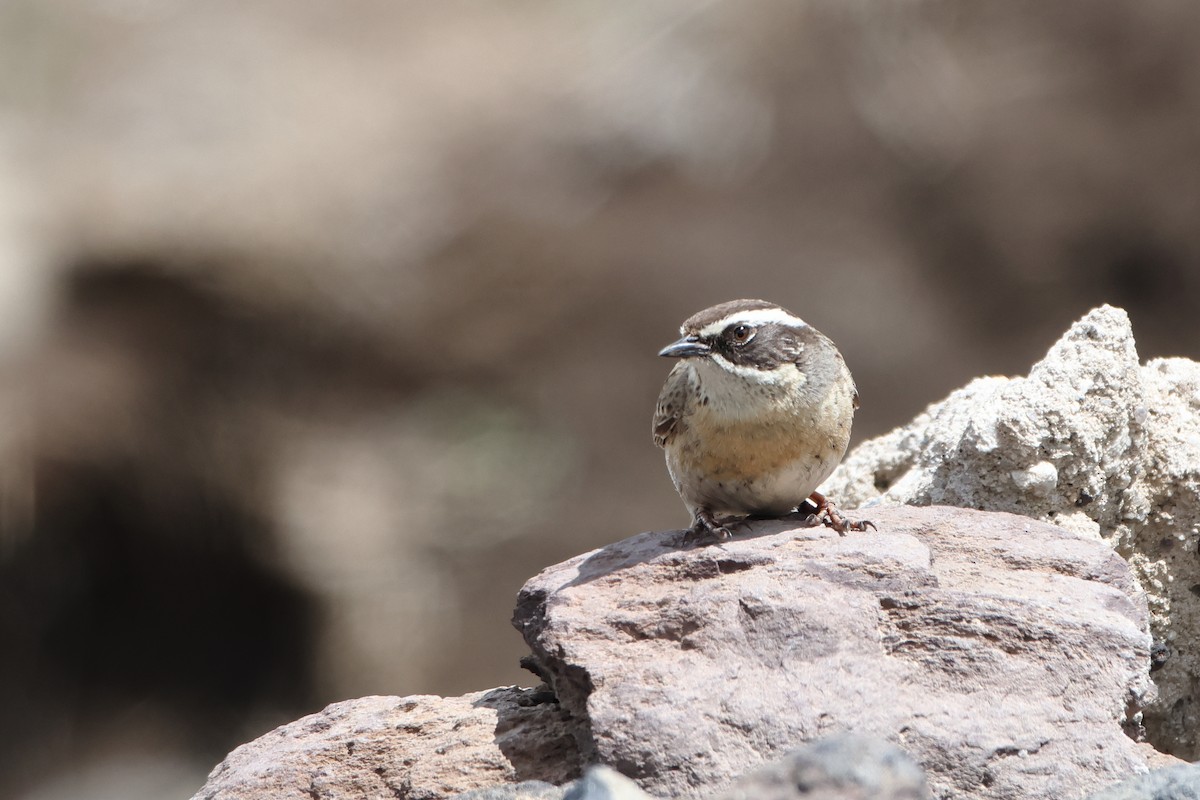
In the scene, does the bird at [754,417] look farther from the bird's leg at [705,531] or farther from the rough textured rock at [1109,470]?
the rough textured rock at [1109,470]

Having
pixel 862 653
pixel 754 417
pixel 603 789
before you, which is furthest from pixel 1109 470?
pixel 603 789

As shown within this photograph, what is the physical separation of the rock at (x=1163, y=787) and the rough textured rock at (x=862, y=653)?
12.3 inches

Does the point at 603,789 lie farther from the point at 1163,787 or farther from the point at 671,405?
the point at 671,405

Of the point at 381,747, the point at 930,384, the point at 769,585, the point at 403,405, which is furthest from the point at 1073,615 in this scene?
the point at 403,405

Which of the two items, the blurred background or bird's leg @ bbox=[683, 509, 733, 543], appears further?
the blurred background

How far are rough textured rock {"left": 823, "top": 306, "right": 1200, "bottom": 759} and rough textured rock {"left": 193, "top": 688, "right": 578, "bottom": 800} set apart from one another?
7.46 ft

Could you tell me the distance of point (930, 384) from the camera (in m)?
13.4

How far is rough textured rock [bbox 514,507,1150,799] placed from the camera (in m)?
4.25

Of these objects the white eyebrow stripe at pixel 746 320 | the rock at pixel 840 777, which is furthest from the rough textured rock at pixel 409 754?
the white eyebrow stripe at pixel 746 320

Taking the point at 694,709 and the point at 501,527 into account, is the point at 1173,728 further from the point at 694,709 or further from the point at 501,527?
the point at 501,527

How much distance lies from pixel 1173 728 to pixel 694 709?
2.67m

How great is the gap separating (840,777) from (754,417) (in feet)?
8.54

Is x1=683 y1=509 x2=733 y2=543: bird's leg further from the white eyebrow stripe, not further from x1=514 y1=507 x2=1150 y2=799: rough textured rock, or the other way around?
the white eyebrow stripe

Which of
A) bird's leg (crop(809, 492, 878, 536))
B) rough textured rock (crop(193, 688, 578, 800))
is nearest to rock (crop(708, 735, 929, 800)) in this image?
rough textured rock (crop(193, 688, 578, 800))
